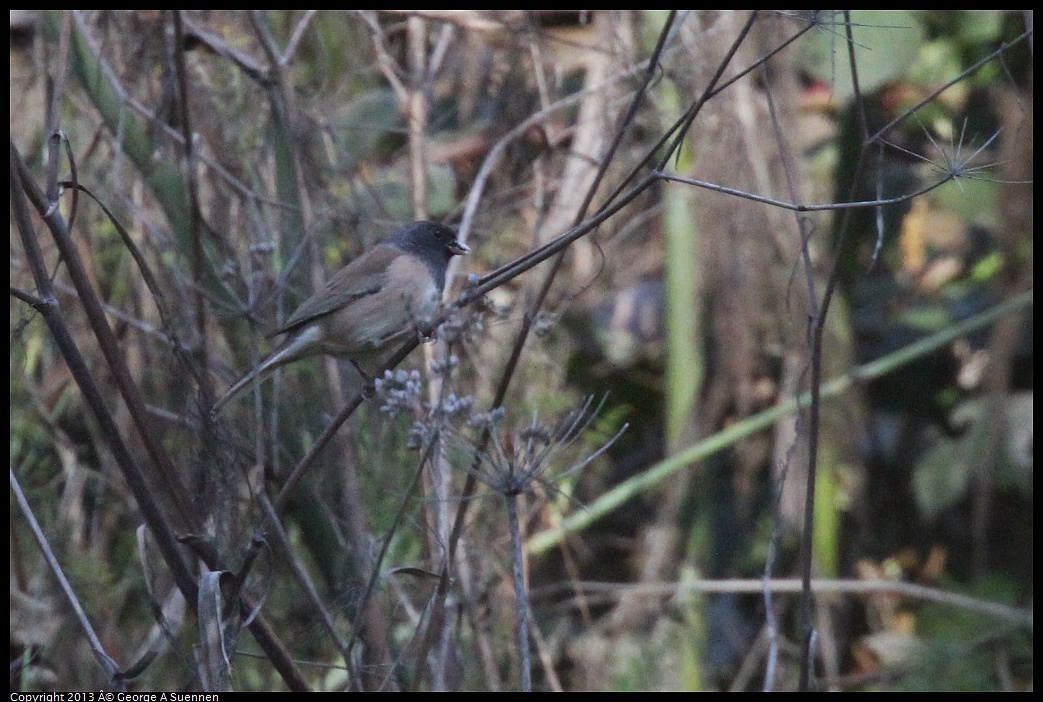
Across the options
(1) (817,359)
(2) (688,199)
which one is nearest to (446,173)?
(2) (688,199)

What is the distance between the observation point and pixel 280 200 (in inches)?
132

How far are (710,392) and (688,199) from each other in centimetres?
87

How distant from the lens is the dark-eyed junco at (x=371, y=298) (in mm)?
2977

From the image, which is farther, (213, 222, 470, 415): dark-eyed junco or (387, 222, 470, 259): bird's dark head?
(387, 222, 470, 259): bird's dark head

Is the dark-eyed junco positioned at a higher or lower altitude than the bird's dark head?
lower

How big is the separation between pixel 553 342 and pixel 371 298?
1616 millimetres

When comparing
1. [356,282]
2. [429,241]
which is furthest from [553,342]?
[356,282]

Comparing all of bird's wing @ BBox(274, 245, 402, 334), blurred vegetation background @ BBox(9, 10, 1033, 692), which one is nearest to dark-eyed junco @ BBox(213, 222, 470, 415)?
bird's wing @ BBox(274, 245, 402, 334)

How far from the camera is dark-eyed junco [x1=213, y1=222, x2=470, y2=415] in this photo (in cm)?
298

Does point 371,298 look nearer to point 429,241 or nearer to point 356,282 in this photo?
point 356,282

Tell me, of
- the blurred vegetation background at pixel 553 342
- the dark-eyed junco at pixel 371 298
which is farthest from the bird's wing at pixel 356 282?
the blurred vegetation background at pixel 553 342

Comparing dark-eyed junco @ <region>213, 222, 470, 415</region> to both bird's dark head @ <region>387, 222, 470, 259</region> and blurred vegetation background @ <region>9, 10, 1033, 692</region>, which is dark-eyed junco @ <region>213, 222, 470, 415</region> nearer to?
bird's dark head @ <region>387, 222, 470, 259</region>

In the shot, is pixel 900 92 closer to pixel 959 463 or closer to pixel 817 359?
pixel 959 463

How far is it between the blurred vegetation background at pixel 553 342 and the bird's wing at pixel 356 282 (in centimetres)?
13
